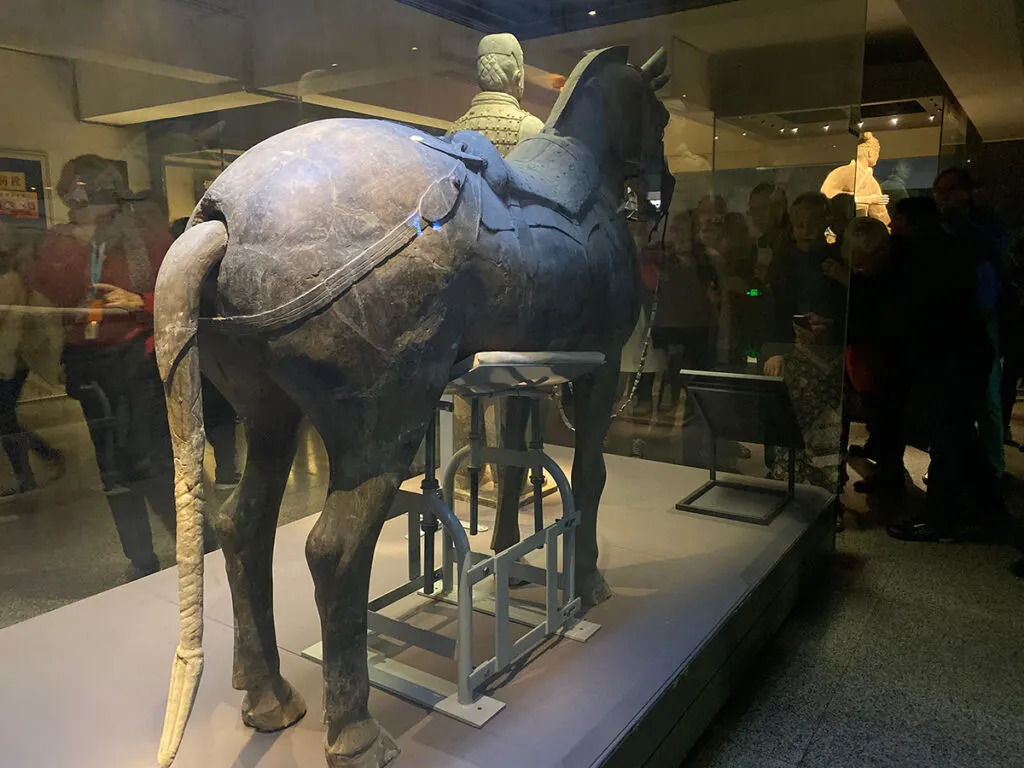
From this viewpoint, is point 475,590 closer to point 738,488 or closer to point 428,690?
point 428,690

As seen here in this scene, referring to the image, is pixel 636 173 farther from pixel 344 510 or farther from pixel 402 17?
pixel 344 510

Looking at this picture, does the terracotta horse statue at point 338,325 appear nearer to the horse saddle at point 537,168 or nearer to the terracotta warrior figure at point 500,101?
the horse saddle at point 537,168

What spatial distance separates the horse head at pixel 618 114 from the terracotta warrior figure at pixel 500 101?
64 centimetres

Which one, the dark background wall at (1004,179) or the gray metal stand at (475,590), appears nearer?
the gray metal stand at (475,590)

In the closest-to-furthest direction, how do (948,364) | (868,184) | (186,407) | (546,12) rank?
1. (186,407)
2. (546,12)
3. (948,364)
4. (868,184)

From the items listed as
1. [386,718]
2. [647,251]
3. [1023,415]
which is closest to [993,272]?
[1023,415]

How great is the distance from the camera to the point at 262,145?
153cm

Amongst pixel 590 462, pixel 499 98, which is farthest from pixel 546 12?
pixel 590 462

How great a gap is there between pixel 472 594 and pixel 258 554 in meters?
0.74

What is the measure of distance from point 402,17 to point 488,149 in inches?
53.9

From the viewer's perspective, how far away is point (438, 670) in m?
2.18

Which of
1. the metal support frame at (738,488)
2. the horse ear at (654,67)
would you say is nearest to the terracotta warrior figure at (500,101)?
the horse ear at (654,67)

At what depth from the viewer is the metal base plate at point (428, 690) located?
192cm

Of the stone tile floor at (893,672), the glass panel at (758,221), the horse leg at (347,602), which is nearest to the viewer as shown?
the horse leg at (347,602)
